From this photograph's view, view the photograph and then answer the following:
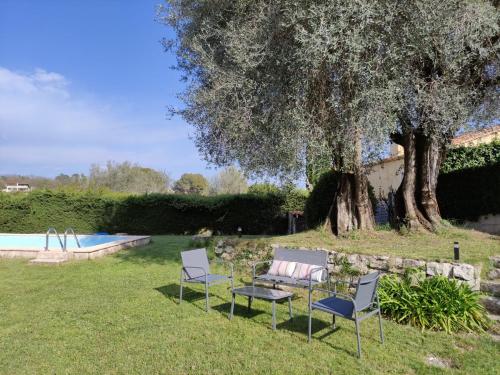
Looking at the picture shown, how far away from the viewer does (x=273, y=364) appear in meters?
4.02

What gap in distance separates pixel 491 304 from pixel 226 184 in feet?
106

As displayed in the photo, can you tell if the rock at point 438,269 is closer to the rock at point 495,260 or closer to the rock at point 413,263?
the rock at point 413,263

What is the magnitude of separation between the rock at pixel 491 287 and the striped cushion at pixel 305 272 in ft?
8.88

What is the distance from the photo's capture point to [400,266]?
22.0 feet

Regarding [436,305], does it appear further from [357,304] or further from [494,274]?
[494,274]

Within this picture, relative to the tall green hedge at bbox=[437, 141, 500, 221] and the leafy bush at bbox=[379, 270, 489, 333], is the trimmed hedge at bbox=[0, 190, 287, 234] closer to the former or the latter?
the tall green hedge at bbox=[437, 141, 500, 221]

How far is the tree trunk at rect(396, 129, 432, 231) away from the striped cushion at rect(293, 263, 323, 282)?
4.28m

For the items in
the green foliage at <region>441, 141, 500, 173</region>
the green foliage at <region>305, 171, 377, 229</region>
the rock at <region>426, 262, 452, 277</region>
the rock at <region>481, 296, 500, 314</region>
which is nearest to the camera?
the rock at <region>481, 296, 500, 314</region>

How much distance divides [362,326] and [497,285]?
8.52 feet

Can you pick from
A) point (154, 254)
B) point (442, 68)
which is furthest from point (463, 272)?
point (154, 254)

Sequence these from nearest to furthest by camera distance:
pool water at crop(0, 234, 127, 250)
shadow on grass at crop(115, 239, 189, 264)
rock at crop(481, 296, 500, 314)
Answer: rock at crop(481, 296, 500, 314), shadow on grass at crop(115, 239, 189, 264), pool water at crop(0, 234, 127, 250)

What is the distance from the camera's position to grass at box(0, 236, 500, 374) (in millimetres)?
4004

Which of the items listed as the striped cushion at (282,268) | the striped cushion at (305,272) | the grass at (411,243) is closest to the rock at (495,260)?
the grass at (411,243)

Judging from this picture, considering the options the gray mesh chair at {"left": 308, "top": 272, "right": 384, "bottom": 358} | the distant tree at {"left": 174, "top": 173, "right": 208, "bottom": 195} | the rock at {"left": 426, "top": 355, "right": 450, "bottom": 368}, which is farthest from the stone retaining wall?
the distant tree at {"left": 174, "top": 173, "right": 208, "bottom": 195}
